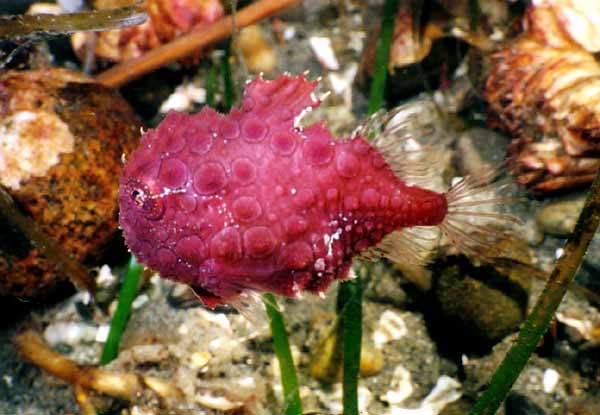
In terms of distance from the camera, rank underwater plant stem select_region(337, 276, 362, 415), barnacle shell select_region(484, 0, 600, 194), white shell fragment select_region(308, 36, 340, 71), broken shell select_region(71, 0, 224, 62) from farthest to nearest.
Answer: white shell fragment select_region(308, 36, 340, 71) → broken shell select_region(71, 0, 224, 62) → barnacle shell select_region(484, 0, 600, 194) → underwater plant stem select_region(337, 276, 362, 415)

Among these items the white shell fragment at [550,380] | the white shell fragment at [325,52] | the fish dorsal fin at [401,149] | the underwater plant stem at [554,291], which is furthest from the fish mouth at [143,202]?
the white shell fragment at [325,52]

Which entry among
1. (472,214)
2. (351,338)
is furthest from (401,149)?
(351,338)

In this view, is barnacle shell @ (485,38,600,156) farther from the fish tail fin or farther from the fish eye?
the fish eye

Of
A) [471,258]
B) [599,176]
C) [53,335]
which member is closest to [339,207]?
[599,176]

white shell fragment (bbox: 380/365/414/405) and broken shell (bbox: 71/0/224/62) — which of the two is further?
broken shell (bbox: 71/0/224/62)

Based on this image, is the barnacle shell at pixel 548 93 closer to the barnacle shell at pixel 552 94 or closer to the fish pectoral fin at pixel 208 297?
the barnacle shell at pixel 552 94

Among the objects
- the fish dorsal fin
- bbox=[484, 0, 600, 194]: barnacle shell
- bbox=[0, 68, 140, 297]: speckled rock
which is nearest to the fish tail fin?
the fish dorsal fin
